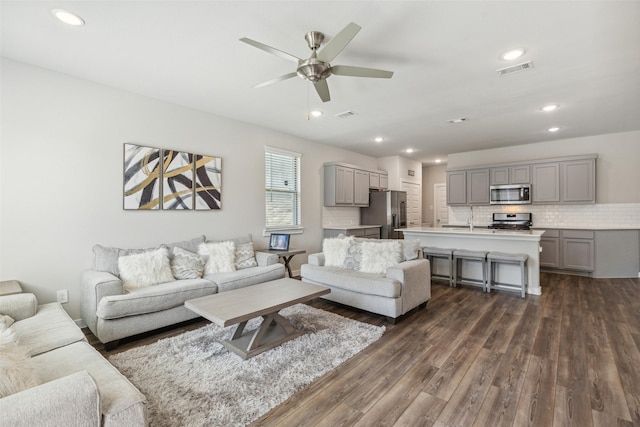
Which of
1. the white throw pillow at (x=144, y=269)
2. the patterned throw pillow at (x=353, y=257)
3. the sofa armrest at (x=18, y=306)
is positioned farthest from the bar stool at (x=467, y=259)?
the sofa armrest at (x=18, y=306)

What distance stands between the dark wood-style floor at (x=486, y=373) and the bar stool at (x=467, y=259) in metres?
0.85

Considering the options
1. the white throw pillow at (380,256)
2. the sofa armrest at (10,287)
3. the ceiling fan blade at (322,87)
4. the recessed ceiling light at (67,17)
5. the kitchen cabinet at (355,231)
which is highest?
the recessed ceiling light at (67,17)

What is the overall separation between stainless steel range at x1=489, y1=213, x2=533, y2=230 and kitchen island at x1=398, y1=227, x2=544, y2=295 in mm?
1792

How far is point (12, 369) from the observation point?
1172 mm

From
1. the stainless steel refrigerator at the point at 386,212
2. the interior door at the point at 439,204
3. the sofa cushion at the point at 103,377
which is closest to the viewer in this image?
the sofa cushion at the point at 103,377

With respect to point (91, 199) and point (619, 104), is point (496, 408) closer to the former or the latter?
point (91, 199)

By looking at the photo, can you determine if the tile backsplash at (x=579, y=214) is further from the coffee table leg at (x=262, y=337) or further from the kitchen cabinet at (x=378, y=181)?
the coffee table leg at (x=262, y=337)

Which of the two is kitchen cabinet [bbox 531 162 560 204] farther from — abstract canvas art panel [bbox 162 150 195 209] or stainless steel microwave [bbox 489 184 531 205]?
abstract canvas art panel [bbox 162 150 195 209]

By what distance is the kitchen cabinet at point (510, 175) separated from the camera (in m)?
6.09

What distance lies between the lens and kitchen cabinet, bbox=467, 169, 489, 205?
21.5 feet

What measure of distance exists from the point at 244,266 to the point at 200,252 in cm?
61

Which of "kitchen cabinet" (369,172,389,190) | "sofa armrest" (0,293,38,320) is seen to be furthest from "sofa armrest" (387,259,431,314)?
"kitchen cabinet" (369,172,389,190)

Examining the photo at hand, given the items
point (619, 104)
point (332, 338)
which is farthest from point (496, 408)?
point (619, 104)

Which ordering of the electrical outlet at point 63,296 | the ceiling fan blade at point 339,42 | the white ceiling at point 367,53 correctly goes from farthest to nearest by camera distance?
the electrical outlet at point 63,296, the white ceiling at point 367,53, the ceiling fan blade at point 339,42
